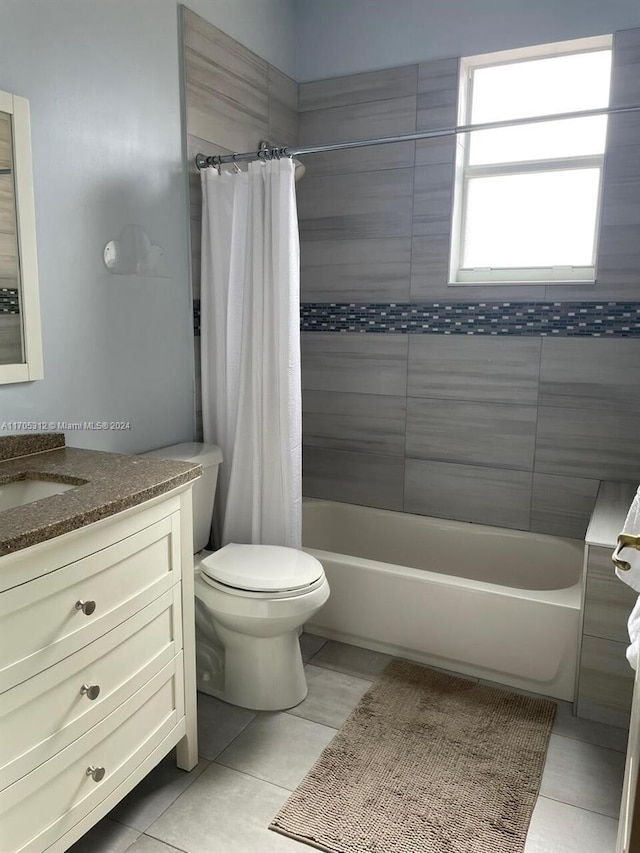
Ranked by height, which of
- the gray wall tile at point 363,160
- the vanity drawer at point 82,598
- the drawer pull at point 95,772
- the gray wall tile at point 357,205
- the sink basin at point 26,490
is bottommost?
the drawer pull at point 95,772

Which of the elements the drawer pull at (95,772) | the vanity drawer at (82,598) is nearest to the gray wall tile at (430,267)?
the vanity drawer at (82,598)

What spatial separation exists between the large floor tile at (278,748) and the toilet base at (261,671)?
58mm

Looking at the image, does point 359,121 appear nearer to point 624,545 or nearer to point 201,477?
point 201,477

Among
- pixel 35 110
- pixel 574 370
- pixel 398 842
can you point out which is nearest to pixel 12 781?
pixel 398 842

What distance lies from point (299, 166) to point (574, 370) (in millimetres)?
1399

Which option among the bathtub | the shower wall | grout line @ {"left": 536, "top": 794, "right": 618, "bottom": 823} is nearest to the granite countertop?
the shower wall

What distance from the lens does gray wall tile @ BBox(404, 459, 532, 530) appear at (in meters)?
2.96

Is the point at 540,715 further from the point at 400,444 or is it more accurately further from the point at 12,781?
the point at 12,781

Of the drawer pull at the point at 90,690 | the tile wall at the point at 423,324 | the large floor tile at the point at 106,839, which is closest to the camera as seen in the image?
the drawer pull at the point at 90,690

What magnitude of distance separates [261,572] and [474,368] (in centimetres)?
139

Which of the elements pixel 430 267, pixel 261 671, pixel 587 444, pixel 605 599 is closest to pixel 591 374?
pixel 587 444

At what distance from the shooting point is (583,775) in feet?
6.38

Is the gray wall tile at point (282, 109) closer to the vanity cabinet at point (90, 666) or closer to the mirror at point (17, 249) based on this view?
the mirror at point (17, 249)

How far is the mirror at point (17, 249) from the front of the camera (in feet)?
5.97
